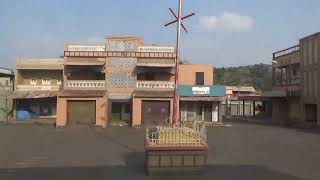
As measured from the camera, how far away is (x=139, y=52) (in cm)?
4597

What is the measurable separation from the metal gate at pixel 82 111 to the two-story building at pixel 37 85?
6.76 metres

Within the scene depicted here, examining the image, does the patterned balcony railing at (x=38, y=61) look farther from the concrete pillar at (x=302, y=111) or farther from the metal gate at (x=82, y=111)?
the concrete pillar at (x=302, y=111)

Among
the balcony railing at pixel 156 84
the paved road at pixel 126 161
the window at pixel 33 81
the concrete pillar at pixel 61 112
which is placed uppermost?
the window at pixel 33 81

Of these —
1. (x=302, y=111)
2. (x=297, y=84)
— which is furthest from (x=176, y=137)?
(x=297, y=84)

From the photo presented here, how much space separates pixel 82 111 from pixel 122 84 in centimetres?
451

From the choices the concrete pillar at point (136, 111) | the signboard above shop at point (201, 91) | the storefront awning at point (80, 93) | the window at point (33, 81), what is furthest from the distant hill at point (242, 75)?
the storefront awning at point (80, 93)

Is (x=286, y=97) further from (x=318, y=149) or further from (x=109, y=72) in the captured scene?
(x=318, y=149)

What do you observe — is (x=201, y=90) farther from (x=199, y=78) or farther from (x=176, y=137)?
(x=176, y=137)

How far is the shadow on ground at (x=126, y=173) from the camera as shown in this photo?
14.3 metres

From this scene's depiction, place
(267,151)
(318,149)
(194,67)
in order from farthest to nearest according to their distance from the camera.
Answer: (194,67), (318,149), (267,151)

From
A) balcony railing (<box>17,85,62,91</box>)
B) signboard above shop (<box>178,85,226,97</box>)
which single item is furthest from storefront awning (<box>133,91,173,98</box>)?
balcony railing (<box>17,85,62,91</box>)

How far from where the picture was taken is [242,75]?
13712 centimetres

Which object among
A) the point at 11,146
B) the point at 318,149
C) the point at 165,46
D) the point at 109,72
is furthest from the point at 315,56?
the point at 11,146

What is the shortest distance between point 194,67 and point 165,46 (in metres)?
4.17
